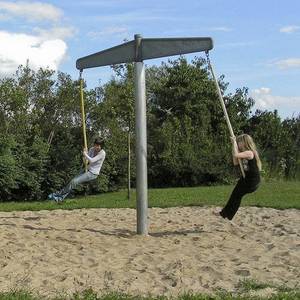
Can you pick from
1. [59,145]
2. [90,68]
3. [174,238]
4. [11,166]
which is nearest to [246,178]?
[174,238]

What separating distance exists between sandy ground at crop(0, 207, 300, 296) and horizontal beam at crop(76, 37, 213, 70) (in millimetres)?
2901

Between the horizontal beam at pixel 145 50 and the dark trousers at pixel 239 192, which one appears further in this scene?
the dark trousers at pixel 239 192

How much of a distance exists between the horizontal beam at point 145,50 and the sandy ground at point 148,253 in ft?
9.52

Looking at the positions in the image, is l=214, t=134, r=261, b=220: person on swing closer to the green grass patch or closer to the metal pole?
the metal pole

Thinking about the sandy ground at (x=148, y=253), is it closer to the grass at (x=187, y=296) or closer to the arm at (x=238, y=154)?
the grass at (x=187, y=296)

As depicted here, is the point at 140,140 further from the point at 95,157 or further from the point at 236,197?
the point at 236,197

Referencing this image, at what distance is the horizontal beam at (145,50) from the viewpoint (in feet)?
28.5

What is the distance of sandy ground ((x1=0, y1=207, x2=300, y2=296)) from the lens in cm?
611

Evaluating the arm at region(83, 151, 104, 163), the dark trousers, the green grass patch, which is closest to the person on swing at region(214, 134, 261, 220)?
the dark trousers

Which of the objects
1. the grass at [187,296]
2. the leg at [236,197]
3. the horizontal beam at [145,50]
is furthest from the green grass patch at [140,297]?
the horizontal beam at [145,50]

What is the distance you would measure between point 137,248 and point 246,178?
234cm

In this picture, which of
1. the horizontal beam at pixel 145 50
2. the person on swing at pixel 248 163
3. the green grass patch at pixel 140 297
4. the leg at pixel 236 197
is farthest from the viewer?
the leg at pixel 236 197

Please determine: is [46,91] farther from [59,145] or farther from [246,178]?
[246,178]

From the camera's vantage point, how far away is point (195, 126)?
28.2m
